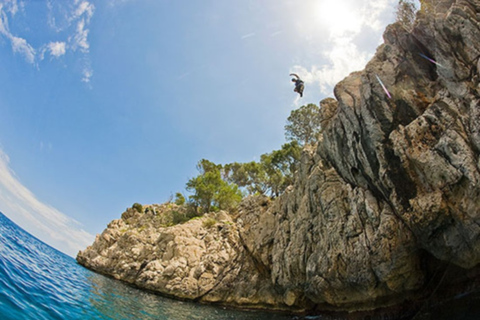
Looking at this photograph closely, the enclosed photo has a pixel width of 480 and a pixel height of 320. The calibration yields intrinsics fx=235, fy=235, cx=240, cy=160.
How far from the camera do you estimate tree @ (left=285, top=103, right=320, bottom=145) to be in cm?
4534

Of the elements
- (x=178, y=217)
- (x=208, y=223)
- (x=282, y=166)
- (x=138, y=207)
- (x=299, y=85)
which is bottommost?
(x=208, y=223)

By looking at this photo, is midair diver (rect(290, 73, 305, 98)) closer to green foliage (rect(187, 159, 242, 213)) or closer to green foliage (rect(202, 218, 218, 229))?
green foliage (rect(202, 218, 218, 229))

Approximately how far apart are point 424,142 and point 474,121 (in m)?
2.15

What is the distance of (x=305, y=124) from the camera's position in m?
46.4

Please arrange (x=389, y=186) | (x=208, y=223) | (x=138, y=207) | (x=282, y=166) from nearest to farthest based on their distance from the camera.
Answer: (x=389, y=186)
(x=208, y=223)
(x=282, y=166)
(x=138, y=207)

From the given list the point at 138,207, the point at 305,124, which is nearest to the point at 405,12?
the point at 305,124

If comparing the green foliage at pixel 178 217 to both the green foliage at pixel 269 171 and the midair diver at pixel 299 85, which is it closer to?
the green foliage at pixel 269 171

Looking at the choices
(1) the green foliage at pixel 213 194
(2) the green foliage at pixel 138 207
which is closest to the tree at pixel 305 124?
(1) the green foliage at pixel 213 194

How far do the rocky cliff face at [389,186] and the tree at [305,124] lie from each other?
22260 mm

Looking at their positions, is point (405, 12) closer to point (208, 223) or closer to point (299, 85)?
point (299, 85)

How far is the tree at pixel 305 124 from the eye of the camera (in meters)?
45.3

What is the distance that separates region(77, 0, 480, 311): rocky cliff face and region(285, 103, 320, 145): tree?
2226 cm

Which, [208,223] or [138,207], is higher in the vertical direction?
[138,207]

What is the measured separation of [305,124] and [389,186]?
112ft
